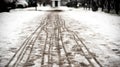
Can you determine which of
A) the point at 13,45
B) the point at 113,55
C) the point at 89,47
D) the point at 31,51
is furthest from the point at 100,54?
the point at 13,45

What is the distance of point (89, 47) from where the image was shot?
8.45m

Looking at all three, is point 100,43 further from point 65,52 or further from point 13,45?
point 13,45

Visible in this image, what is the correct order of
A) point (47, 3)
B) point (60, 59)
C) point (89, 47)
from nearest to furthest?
point (60, 59), point (89, 47), point (47, 3)

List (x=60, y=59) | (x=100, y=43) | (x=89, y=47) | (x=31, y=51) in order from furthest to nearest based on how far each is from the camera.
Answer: (x=100, y=43), (x=89, y=47), (x=31, y=51), (x=60, y=59)

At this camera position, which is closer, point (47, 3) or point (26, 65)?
point (26, 65)

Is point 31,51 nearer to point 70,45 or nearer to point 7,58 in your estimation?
point 7,58

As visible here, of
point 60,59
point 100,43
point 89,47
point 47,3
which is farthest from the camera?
point 47,3

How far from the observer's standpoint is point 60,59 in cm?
674

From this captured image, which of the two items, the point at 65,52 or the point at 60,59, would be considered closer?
the point at 60,59

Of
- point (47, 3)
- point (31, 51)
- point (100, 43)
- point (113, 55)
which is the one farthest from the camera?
point (47, 3)

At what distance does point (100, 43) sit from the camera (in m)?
9.20

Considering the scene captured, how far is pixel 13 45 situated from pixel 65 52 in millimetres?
2533

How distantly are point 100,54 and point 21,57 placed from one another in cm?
276

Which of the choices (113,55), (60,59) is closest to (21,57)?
(60,59)
